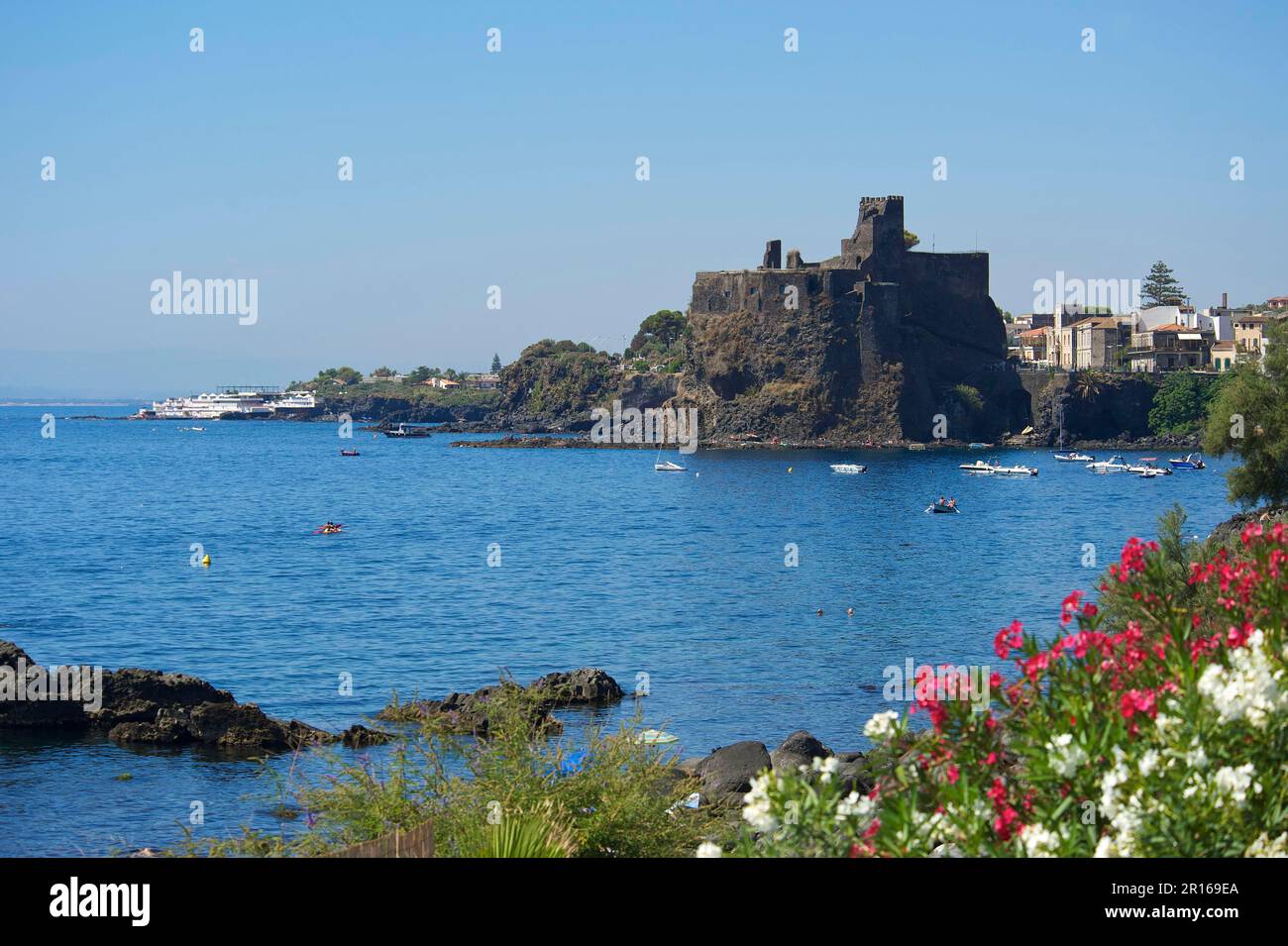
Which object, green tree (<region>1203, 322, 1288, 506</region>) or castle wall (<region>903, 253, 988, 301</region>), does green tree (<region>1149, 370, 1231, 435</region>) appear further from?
green tree (<region>1203, 322, 1288, 506</region>)

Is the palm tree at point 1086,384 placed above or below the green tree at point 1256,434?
above

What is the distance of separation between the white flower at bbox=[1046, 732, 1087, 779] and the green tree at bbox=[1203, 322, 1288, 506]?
4140cm

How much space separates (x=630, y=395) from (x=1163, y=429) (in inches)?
2188

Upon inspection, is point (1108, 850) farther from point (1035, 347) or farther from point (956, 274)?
point (1035, 347)

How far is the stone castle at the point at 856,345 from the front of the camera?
12000 centimetres

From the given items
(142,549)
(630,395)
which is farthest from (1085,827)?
(630,395)

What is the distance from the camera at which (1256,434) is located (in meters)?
43.7

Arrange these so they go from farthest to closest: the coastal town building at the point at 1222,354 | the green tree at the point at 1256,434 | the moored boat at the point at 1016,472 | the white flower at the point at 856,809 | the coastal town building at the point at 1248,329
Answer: the coastal town building at the point at 1248,329 → the coastal town building at the point at 1222,354 → the moored boat at the point at 1016,472 → the green tree at the point at 1256,434 → the white flower at the point at 856,809

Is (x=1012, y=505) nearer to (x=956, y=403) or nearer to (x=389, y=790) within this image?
(x=956, y=403)

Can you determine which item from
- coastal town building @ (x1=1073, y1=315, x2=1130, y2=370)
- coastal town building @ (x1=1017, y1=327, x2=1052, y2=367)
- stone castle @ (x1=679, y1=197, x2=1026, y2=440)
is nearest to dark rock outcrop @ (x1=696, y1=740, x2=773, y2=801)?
stone castle @ (x1=679, y1=197, x2=1026, y2=440)

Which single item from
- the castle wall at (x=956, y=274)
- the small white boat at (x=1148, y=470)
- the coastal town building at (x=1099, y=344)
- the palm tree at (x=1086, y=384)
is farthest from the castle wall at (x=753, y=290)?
the small white boat at (x=1148, y=470)

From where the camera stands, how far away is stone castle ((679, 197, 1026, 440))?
120 metres

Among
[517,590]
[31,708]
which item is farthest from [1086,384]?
[31,708]

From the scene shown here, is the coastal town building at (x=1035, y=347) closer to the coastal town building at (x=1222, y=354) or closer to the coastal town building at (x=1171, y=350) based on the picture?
the coastal town building at (x=1171, y=350)
